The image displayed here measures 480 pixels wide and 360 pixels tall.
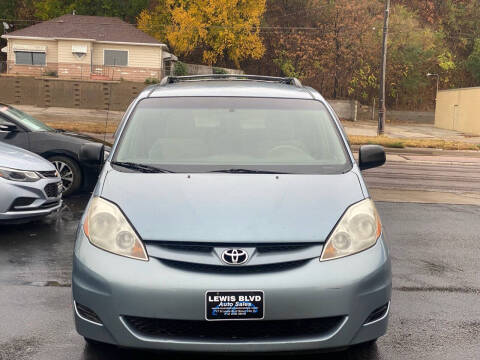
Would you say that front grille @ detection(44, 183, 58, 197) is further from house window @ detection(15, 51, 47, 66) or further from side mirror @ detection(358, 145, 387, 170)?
house window @ detection(15, 51, 47, 66)

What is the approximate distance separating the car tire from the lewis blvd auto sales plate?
24.1 ft

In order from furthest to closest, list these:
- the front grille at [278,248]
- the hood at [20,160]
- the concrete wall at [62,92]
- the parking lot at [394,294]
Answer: the concrete wall at [62,92], the hood at [20,160], the parking lot at [394,294], the front grille at [278,248]

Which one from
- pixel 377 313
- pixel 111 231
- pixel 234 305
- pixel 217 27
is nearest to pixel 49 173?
pixel 111 231

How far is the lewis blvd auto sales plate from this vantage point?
351 cm

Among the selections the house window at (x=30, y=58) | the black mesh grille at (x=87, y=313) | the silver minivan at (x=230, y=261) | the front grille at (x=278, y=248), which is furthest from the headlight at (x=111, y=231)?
the house window at (x=30, y=58)

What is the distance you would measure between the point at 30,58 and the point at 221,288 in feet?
160

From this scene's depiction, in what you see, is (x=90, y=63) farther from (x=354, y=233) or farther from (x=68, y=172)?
(x=354, y=233)

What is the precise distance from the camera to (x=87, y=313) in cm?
373

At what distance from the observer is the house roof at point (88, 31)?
49.1 metres

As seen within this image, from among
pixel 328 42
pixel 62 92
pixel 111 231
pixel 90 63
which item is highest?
pixel 328 42

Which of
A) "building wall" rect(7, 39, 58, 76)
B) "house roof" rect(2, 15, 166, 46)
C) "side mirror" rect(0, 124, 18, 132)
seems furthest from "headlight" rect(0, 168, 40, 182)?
"building wall" rect(7, 39, 58, 76)

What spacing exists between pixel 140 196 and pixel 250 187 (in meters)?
0.64

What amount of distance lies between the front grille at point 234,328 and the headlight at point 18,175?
184 inches

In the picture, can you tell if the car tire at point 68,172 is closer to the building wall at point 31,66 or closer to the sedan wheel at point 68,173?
the sedan wheel at point 68,173
